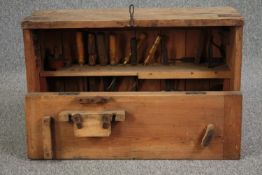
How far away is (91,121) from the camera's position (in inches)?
76.0

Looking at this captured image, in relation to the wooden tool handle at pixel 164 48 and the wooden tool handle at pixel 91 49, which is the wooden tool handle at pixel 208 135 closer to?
the wooden tool handle at pixel 164 48

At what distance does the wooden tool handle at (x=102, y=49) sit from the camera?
229cm

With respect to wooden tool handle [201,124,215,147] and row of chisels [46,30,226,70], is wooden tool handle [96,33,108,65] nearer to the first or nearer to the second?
row of chisels [46,30,226,70]

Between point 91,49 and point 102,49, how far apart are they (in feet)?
0.14

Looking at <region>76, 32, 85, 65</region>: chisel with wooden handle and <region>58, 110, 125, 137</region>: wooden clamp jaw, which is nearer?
<region>58, 110, 125, 137</region>: wooden clamp jaw

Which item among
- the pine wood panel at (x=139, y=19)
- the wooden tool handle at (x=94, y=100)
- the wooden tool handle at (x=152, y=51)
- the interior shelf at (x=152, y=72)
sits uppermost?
the pine wood panel at (x=139, y=19)

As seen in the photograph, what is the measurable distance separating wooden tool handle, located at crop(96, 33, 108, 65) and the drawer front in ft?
1.25

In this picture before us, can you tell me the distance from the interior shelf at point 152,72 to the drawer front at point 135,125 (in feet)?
0.70

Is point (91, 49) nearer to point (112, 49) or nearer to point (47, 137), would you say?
point (112, 49)

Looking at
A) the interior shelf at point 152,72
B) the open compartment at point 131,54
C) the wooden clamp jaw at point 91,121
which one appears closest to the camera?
the wooden clamp jaw at point 91,121

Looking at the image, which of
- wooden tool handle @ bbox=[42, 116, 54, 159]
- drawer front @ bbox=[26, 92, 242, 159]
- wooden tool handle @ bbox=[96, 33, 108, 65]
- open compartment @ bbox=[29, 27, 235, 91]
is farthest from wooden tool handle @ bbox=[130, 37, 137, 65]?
wooden tool handle @ bbox=[42, 116, 54, 159]

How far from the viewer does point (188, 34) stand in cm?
231

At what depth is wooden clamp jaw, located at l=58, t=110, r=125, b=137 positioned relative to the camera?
6.30 feet

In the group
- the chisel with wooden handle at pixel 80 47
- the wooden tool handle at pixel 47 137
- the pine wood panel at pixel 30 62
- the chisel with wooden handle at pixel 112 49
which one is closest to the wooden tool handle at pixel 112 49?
the chisel with wooden handle at pixel 112 49
